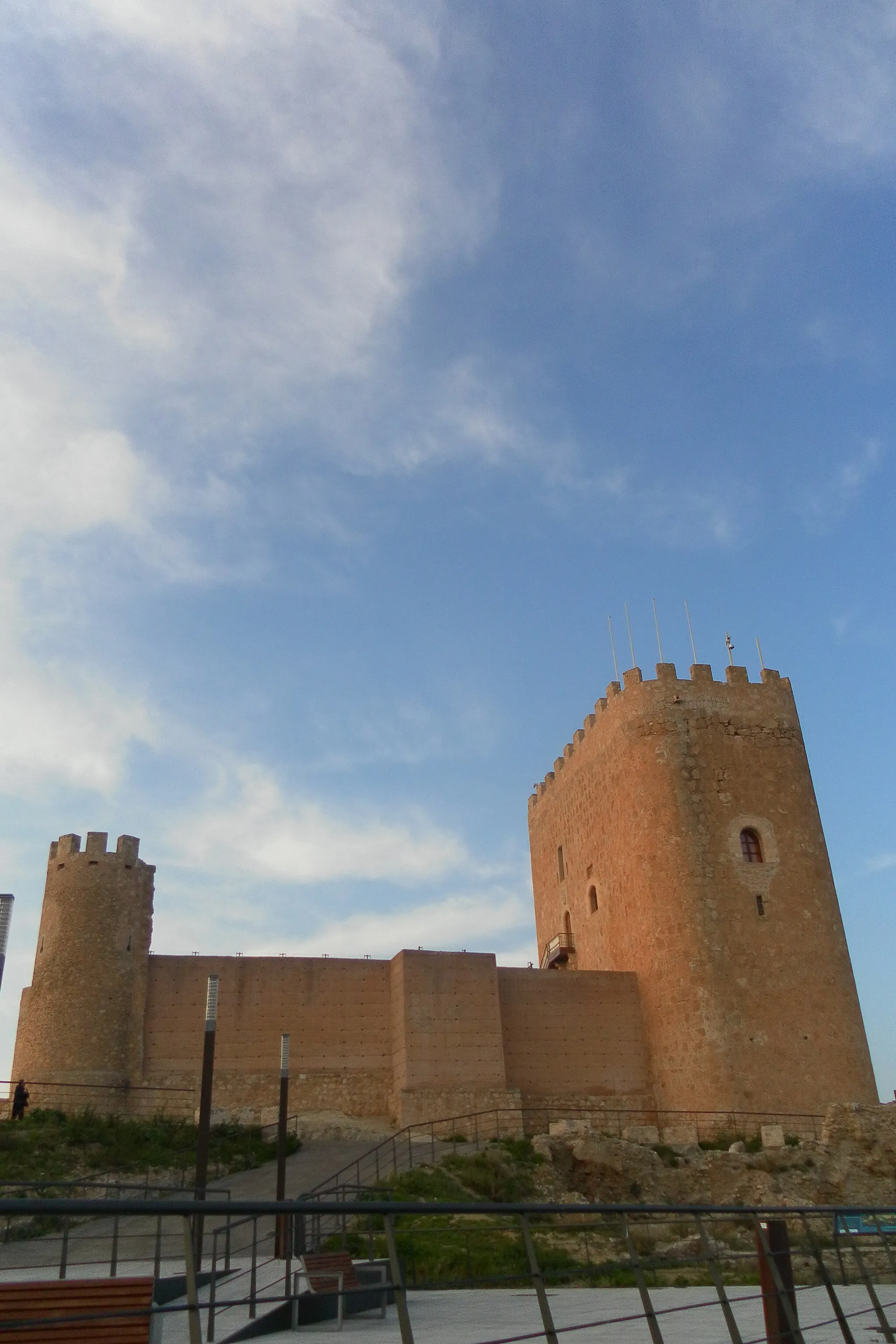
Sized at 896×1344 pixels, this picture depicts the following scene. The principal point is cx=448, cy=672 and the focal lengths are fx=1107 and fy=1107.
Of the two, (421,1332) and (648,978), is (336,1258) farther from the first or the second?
(648,978)

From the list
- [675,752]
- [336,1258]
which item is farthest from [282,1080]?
[675,752]

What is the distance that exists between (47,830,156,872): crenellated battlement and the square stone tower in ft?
33.3

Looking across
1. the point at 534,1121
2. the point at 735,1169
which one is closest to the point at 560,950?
the point at 534,1121

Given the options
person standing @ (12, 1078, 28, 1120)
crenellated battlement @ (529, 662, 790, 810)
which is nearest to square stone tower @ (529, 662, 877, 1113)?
crenellated battlement @ (529, 662, 790, 810)

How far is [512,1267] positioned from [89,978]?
40.7ft

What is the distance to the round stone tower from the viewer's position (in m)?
21.9

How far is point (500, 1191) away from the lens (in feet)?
59.3

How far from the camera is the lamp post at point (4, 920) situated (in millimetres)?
10172

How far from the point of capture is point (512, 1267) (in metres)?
13.2

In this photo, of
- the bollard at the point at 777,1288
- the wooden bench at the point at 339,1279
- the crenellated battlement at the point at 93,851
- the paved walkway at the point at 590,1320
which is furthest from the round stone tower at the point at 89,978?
the bollard at the point at 777,1288

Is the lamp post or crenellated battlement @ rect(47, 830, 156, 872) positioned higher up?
crenellated battlement @ rect(47, 830, 156, 872)

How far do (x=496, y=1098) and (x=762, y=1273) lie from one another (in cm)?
1811

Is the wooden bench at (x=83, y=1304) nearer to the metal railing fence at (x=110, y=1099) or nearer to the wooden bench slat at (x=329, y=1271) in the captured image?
the wooden bench slat at (x=329, y=1271)

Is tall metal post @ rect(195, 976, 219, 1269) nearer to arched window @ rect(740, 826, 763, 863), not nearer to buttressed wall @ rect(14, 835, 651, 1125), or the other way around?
buttressed wall @ rect(14, 835, 651, 1125)
